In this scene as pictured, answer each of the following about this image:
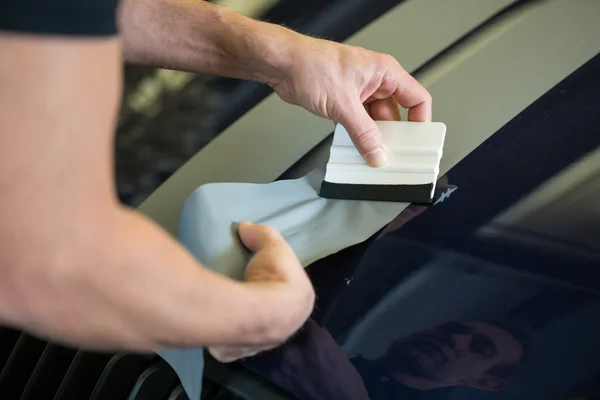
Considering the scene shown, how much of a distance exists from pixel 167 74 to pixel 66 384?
0.43 metres

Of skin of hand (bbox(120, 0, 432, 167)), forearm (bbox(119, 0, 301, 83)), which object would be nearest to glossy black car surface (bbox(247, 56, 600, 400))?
skin of hand (bbox(120, 0, 432, 167))

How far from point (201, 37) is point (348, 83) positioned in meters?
0.19

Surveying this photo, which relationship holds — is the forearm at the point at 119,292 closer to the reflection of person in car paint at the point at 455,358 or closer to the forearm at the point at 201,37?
the reflection of person in car paint at the point at 455,358

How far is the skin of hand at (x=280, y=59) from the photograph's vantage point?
0.69m

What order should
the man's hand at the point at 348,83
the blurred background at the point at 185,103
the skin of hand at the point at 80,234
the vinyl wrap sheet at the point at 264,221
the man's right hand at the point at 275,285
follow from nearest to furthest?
the skin of hand at the point at 80,234 < the man's right hand at the point at 275,285 < the vinyl wrap sheet at the point at 264,221 < the man's hand at the point at 348,83 < the blurred background at the point at 185,103

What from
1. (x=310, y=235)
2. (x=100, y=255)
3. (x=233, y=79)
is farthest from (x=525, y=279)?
(x=233, y=79)

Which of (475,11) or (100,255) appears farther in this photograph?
(475,11)

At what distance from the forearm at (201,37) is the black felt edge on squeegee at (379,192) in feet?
0.53

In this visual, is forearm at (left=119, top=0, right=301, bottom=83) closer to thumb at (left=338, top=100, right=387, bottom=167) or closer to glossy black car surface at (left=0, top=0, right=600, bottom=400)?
thumb at (left=338, top=100, right=387, bottom=167)

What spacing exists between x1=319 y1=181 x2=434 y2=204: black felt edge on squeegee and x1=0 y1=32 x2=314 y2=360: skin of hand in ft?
0.91

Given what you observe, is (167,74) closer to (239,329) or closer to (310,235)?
(310,235)

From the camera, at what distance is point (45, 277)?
320 millimetres

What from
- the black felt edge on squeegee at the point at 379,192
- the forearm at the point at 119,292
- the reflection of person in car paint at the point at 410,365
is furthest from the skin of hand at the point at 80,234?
the black felt edge on squeegee at the point at 379,192

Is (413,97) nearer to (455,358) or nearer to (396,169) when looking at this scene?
(396,169)
